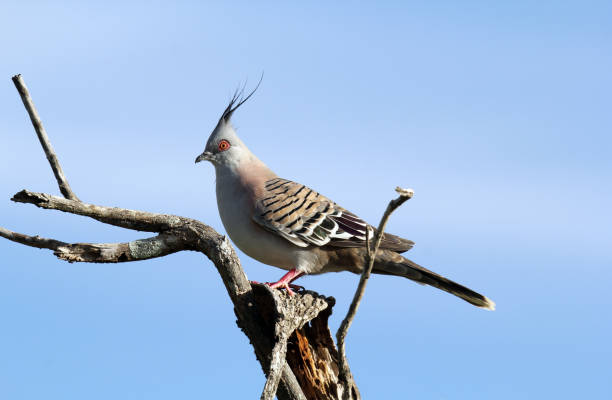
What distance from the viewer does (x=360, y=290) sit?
16.0 ft

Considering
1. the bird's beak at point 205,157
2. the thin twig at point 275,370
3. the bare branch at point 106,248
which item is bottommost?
the thin twig at point 275,370

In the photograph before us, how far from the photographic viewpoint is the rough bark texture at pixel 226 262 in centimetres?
591

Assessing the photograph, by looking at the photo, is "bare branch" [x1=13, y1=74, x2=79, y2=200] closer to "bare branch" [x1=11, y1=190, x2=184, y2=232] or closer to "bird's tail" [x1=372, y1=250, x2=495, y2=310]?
"bare branch" [x1=11, y1=190, x2=184, y2=232]

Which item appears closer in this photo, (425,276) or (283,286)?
(283,286)

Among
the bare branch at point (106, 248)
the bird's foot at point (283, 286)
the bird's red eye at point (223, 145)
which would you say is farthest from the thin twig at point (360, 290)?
the bird's red eye at point (223, 145)

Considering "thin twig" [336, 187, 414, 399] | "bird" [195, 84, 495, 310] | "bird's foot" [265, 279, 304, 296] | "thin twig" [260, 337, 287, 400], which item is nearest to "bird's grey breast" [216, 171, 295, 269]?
"bird" [195, 84, 495, 310]

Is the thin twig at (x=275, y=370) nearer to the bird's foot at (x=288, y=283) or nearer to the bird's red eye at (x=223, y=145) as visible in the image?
the bird's foot at (x=288, y=283)

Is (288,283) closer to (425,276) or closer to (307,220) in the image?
(307,220)

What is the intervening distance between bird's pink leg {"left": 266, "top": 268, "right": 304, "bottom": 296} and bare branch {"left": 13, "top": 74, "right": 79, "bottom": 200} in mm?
2099

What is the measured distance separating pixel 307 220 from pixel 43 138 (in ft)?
8.86

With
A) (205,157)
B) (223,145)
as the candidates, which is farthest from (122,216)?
(223,145)

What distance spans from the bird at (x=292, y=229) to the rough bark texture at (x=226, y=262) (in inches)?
18.5

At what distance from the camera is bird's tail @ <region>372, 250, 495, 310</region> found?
694cm

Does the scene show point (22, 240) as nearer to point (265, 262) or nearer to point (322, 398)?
point (265, 262)
